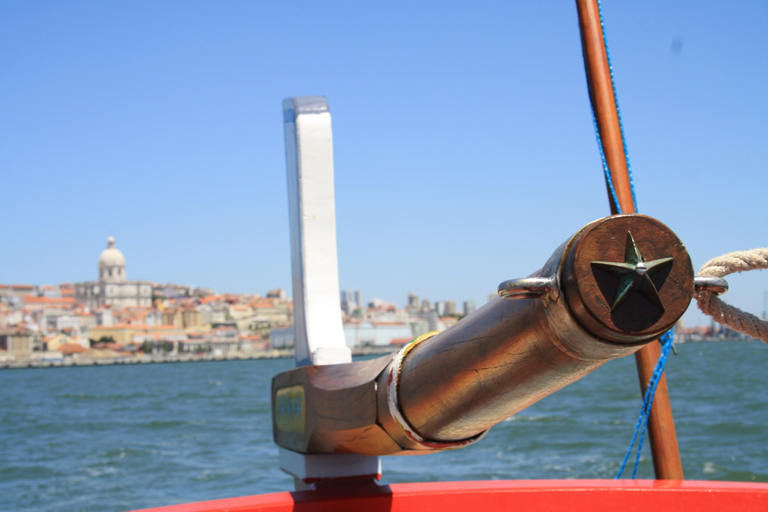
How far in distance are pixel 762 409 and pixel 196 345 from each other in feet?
231

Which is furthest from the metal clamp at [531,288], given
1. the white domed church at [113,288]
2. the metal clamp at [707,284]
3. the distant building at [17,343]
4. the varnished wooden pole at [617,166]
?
the white domed church at [113,288]

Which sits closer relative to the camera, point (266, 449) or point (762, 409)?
point (266, 449)

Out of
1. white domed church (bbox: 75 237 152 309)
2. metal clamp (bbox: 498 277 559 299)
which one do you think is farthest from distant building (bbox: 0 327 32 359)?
metal clamp (bbox: 498 277 559 299)

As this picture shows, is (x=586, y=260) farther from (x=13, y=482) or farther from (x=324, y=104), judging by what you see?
(x=13, y=482)

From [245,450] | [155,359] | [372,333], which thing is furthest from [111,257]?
[245,450]

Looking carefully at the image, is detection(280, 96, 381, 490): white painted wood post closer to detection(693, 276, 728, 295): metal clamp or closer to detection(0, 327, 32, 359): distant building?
detection(693, 276, 728, 295): metal clamp

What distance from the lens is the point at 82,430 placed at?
20766 mm

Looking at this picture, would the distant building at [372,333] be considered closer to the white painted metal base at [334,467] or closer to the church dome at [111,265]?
the church dome at [111,265]

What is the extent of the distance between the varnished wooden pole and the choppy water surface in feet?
29.6

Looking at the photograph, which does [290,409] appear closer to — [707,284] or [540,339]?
[540,339]

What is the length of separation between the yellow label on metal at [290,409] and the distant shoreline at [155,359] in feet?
245

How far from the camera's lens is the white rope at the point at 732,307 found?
1.10 meters

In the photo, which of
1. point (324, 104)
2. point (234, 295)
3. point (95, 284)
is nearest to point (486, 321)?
point (324, 104)

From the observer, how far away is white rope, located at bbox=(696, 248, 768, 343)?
110 cm
